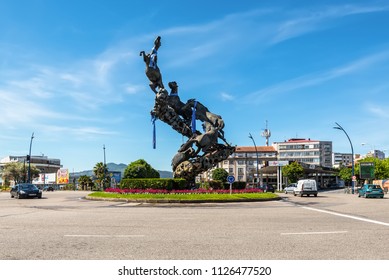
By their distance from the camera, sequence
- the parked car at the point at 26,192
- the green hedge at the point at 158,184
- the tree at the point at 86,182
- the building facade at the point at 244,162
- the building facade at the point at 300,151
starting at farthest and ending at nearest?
the building facade at the point at 300,151
the building facade at the point at 244,162
the tree at the point at 86,182
the parked car at the point at 26,192
the green hedge at the point at 158,184

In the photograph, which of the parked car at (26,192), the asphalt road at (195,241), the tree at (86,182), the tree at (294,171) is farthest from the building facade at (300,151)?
the asphalt road at (195,241)

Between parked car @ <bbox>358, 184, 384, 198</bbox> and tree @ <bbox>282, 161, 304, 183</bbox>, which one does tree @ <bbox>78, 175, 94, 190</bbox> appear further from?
parked car @ <bbox>358, 184, 384, 198</bbox>

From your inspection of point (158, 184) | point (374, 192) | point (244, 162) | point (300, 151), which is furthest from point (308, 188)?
point (300, 151)

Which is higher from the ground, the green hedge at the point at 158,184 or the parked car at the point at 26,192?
the green hedge at the point at 158,184

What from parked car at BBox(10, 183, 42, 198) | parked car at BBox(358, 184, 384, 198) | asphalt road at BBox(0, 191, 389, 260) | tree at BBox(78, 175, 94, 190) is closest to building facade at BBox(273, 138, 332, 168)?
tree at BBox(78, 175, 94, 190)

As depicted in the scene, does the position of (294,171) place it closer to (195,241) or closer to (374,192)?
(374,192)

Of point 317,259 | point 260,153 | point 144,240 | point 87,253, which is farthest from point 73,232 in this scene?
point 260,153

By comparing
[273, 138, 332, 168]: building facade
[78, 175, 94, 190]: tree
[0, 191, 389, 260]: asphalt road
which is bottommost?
[78, 175, 94, 190]: tree

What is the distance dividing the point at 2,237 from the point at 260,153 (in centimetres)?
11456

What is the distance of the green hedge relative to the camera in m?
26.0

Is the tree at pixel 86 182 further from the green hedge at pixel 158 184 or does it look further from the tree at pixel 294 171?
the green hedge at pixel 158 184

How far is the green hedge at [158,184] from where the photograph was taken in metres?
26.0

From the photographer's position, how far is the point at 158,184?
1026 inches

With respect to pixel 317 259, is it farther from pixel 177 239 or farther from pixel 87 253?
pixel 87 253
